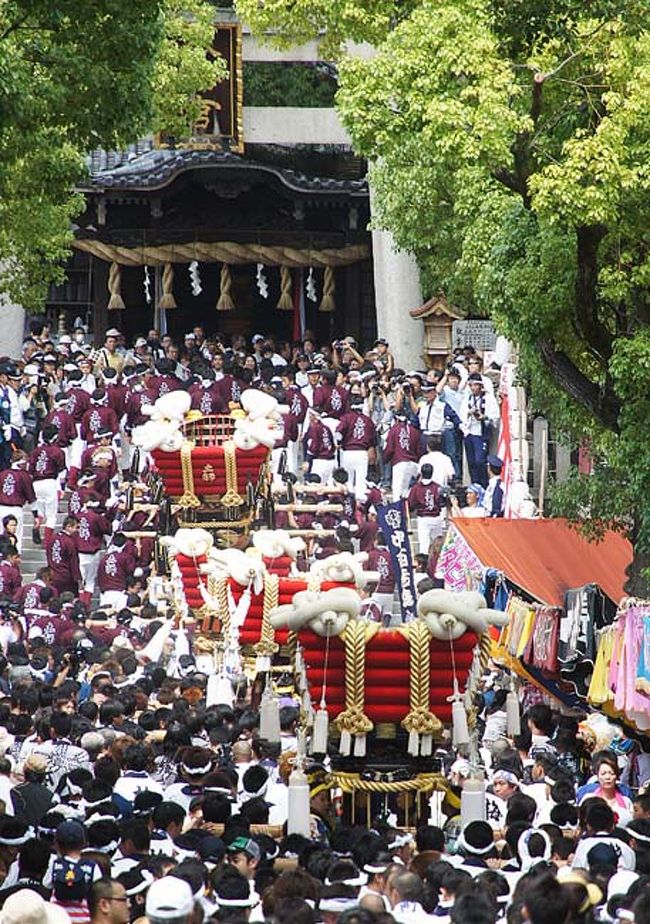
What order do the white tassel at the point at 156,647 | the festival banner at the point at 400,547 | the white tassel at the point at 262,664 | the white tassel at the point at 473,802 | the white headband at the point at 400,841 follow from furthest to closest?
the festival banner at the point at 400,547, the white tassel at the point at 156,647, the white tassel at the point at 262,664, the white tassel at the point at 473,802, the white headband at the point at 400,841

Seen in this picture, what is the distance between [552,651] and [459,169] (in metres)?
4.45

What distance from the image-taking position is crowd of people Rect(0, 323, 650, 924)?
9086 mm

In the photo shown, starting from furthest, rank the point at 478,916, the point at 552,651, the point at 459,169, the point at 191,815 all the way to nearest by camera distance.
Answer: the point at 459,169 → the point at 552,651 → the point at 191,815 → the point at 478,916

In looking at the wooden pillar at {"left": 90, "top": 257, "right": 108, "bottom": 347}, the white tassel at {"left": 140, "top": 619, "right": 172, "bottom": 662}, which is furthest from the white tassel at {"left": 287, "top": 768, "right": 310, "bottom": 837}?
the wooden pillar at {"left": 90, "top": 257, "right": 108, "bottom": 347}

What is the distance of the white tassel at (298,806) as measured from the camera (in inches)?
450

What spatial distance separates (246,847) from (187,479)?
11488 mm

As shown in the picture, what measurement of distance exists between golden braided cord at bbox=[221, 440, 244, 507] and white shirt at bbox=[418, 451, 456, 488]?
528 cm

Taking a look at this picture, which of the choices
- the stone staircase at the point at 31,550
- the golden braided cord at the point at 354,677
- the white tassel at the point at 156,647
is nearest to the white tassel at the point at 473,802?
the golden braided cord at the point at 354,677

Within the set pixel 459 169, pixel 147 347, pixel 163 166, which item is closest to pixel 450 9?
pixel 459 169

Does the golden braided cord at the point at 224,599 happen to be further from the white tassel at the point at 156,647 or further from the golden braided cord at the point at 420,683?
the golden braided cord at the point at 420,683

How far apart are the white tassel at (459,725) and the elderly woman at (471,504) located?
1270 cm

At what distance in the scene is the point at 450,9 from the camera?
55.3 feet

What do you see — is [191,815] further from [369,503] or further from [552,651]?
[369,503]

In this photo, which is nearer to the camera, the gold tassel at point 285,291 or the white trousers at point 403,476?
the white trousers at point 403,476
